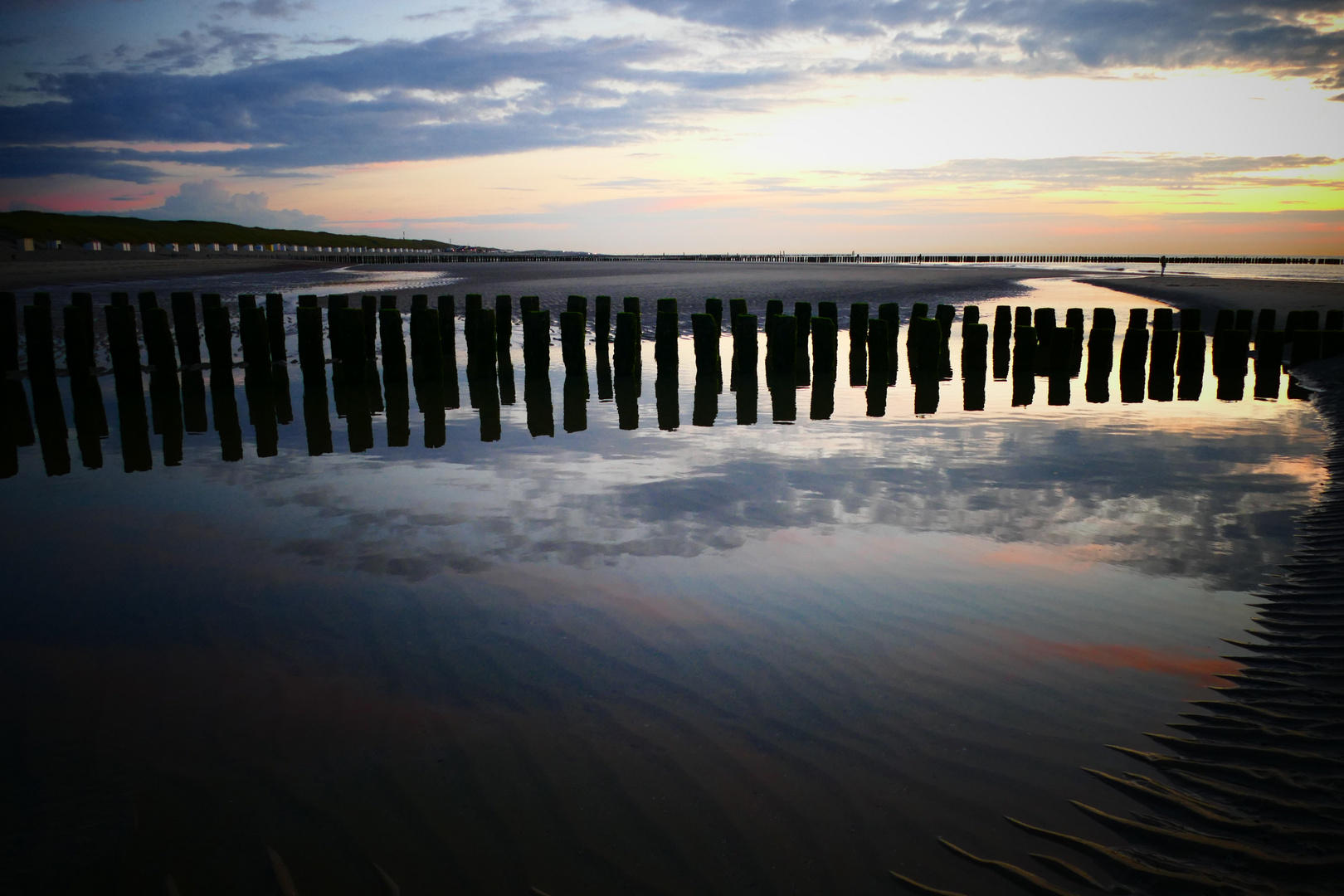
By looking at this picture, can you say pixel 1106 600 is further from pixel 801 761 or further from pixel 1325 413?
pixel 1325 413

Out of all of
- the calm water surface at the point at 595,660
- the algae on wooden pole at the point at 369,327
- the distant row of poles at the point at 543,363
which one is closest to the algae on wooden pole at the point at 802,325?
the distant row of poles at the point at 543,363

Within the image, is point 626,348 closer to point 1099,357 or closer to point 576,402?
point 576,402

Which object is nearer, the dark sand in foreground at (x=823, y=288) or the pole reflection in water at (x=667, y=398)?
the pole reflection in water at (x=667, y=398)

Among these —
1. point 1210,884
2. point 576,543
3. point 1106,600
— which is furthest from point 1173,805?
point 576,543

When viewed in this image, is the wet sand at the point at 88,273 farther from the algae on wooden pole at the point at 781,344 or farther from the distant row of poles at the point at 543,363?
the algae on wooden pole at the point at 781,344

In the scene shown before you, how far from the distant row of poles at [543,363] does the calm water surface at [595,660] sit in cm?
286

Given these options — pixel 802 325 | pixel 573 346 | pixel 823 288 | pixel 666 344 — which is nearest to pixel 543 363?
pixel 573 346

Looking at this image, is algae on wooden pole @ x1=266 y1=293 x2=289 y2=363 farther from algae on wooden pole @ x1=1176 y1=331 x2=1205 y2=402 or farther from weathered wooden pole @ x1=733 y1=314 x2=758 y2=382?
algae on wooden pole @ x1=1176 y1=331 x2=1205 y2=402

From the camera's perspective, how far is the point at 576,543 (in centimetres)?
479

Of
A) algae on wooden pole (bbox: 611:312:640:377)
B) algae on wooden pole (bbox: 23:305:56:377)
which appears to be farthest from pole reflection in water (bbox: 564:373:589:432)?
algae on wooden pole (bbox: 23:305:56:377)

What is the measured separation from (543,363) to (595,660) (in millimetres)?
8210

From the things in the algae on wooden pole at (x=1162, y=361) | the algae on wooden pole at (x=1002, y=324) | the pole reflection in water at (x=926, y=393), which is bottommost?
the pole reflection in water at (x=926, y=393)

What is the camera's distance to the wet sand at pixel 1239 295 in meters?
20.6

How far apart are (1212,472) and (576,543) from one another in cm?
520
